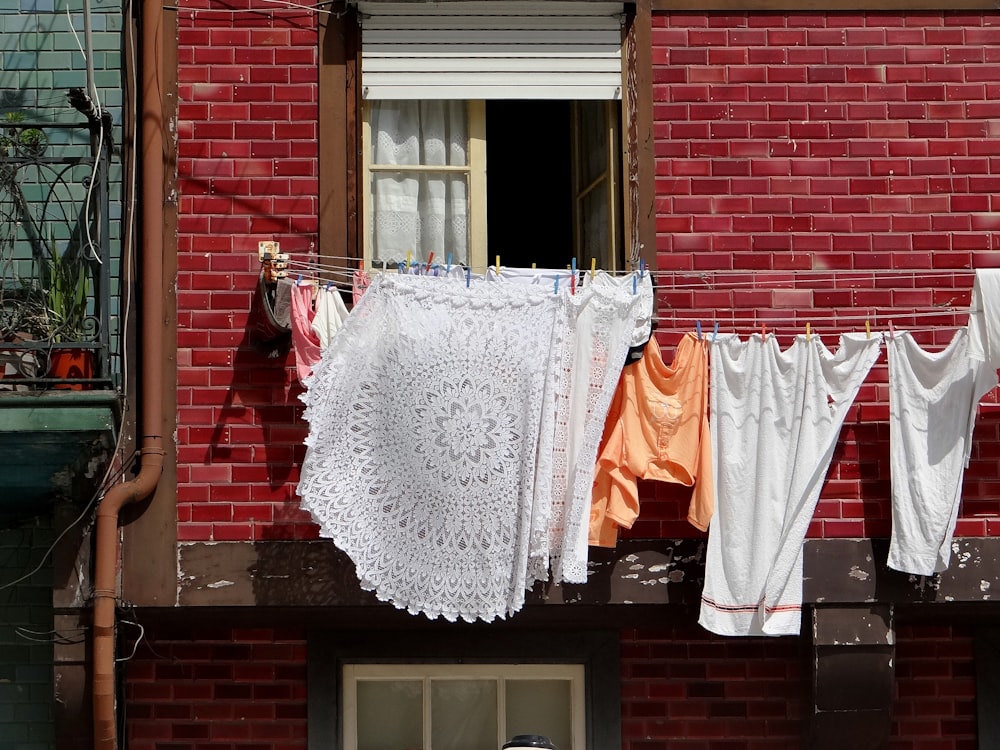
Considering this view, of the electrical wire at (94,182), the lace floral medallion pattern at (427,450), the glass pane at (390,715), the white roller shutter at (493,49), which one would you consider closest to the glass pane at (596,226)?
the white roller shutter at (493,49)

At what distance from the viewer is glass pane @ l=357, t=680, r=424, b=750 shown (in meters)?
7.14

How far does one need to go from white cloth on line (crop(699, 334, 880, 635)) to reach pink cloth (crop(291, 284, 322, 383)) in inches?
69.3

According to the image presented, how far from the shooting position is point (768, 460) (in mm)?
6520

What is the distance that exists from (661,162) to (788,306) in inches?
35.8

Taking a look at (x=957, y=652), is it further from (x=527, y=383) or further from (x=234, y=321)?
(x=234, y=321)

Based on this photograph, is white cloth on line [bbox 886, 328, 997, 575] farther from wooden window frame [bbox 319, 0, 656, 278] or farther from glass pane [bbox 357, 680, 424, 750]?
glass pane [bbox 357, 680, 424, 750]

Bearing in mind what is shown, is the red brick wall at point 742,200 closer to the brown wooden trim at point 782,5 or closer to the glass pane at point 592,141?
the brown wooden trim at point 782,5

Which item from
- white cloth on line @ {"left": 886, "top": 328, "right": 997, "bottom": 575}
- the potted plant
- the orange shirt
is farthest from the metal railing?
white cloth on line @ {"left": 886, "top": 328, "right": 997, "bottom": 575}

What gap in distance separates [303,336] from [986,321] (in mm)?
2966

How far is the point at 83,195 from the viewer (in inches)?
274

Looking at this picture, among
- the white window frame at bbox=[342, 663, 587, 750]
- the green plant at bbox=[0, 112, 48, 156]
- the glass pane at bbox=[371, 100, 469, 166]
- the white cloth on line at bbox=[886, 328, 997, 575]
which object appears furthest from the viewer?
the glass pane at bbox=[371, 100, 469, 166]

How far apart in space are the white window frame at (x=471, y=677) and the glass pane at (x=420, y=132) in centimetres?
244

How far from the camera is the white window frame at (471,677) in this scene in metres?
7.09

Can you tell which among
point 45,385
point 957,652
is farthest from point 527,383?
point 957,652
